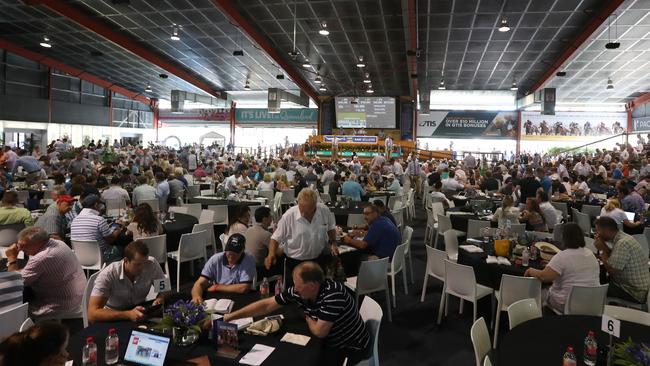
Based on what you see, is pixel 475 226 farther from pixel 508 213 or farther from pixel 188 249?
pixel 188 249

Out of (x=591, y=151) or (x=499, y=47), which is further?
(x=591, y=151)

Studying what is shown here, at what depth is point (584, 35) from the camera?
11977mm

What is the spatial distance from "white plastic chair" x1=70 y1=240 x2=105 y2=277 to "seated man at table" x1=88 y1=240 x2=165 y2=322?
1991 millimetres

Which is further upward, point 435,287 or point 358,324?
point 358,324

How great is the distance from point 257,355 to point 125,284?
1.34 m

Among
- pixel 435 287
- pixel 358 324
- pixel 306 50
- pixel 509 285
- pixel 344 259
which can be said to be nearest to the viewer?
pixel 358 324

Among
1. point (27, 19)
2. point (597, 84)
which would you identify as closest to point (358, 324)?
point (27, 19)

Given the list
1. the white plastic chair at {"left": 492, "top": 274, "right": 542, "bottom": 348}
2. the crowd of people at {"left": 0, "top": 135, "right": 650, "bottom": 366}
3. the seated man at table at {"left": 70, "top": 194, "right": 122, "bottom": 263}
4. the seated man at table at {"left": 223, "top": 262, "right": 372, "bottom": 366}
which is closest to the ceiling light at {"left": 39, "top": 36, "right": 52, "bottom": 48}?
the crowd of people at {"left": 0, "top": 135, "right": 650, "bottom": 366}

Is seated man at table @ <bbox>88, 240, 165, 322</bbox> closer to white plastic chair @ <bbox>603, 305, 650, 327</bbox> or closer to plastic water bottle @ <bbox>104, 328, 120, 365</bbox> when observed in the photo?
plastic water bottle @ <bbox>104, 328, 120, 365</bbox>

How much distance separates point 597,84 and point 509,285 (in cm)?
1983

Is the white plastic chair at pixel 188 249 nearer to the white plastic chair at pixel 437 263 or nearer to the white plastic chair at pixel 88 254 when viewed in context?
the white plastic chair at pixel 88 254

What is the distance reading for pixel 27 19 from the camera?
14.0m

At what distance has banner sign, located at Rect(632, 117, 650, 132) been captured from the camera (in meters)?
23.8

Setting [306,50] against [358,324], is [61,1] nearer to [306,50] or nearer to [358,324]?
[306,50]
